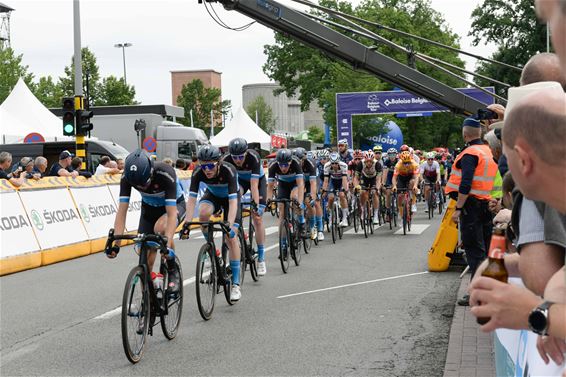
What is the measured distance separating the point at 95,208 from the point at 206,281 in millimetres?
8573

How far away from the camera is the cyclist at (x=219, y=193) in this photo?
8.91m

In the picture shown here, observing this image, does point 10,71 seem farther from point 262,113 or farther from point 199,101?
point 262,113

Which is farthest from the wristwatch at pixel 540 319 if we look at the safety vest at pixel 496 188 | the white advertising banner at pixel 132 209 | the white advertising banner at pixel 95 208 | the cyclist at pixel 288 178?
the white advertising banner at pixel 132 209

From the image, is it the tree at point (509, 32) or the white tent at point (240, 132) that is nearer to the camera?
the white tent at point (240, 132)

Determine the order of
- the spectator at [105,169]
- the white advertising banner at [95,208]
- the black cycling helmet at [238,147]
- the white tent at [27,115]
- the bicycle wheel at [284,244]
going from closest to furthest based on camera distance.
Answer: the black cycling helmet at [238,147], the bicycle wheel at [284,244], the white advertising banner at [95,208], the spectator at [105,169], the white tent at [27,115]

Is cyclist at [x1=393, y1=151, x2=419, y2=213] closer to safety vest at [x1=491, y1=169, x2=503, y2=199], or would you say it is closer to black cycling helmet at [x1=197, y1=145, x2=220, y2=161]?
safety vest at [x1=491, y1=169, x2=503, y2=199]

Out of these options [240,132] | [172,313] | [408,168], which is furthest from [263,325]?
[240,132]

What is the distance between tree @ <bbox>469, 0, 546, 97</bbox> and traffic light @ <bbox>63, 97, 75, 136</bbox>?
42620 millimetres

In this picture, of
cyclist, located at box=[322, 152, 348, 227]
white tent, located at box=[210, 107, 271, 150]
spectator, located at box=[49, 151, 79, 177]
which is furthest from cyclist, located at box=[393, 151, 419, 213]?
white tent, located at box=[210, 107, 271, 150]

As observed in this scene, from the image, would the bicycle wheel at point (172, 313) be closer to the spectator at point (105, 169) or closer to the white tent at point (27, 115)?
A: the spectator at point (105, 169)

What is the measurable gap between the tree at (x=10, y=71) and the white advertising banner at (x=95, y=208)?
131 ft

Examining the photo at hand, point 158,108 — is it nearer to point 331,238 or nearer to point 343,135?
point 343,135

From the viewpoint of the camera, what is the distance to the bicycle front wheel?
8.28 m

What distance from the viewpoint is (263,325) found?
26.9 feet
